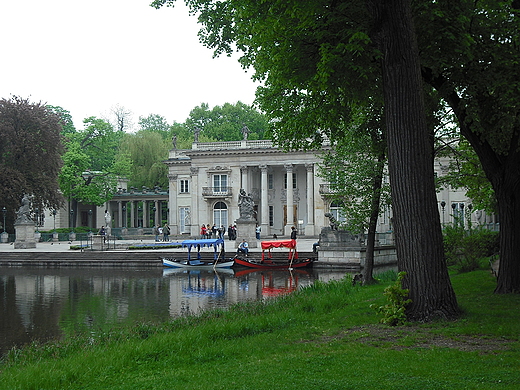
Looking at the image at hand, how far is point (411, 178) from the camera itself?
9.57m

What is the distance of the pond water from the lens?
1462cm

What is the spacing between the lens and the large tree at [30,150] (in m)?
48.5

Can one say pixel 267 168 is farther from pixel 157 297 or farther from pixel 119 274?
pixel 157 297

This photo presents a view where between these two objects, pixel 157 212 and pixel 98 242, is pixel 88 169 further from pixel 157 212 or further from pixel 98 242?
pixel 98 242

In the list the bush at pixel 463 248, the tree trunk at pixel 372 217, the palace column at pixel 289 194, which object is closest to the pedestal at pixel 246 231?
the bush at pixel 463 248

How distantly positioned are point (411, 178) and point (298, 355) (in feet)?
12.0

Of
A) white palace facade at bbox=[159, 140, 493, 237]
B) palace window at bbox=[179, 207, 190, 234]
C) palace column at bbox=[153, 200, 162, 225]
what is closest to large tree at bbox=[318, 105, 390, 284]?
white palace facade at bbox=[159, 140, 493, 237]

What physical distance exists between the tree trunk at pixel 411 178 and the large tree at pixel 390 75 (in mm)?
16

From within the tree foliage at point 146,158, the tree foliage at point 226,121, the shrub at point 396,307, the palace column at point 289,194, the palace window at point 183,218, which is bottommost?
the shrub at point 396,307

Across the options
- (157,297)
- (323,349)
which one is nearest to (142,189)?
(157,297)

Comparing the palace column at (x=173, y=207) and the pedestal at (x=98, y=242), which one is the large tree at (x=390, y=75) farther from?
the palace column at (x=173, y=207)

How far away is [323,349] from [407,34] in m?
5.31

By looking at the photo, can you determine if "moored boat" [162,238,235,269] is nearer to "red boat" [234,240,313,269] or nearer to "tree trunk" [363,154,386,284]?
"red boat" [234,240,313,269]

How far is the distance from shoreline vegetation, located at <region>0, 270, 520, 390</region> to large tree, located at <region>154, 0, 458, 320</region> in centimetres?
95
